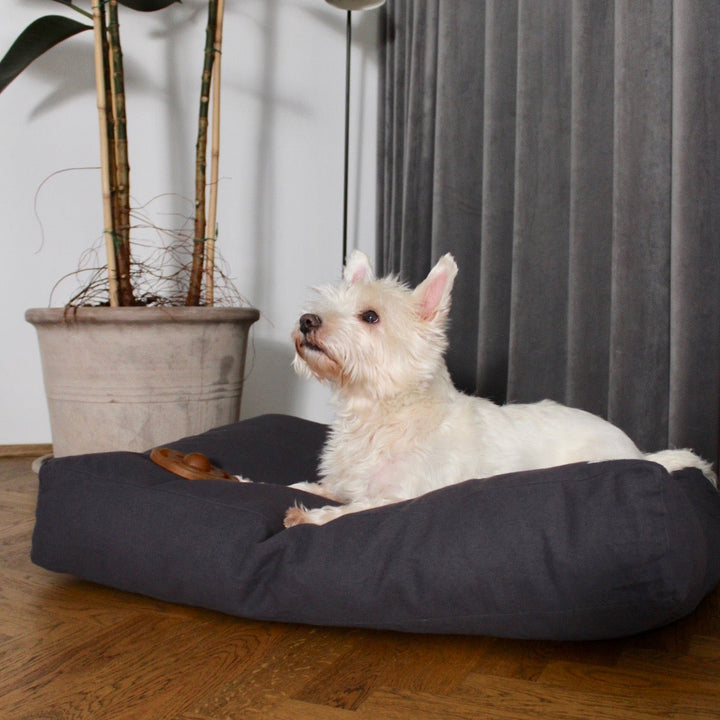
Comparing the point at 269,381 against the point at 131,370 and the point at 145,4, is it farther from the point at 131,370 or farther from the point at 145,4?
the point at 145,4

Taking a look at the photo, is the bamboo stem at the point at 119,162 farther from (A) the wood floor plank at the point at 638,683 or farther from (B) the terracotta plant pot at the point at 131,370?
(A) the wood floor plank at the point at 638,683

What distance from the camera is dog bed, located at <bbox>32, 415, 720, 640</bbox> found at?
53.7 inches

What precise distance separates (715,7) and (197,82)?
2.26 metres

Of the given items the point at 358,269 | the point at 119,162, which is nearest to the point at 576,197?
the point at 358,269

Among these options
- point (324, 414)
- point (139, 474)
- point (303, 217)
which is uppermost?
point (303, 217)

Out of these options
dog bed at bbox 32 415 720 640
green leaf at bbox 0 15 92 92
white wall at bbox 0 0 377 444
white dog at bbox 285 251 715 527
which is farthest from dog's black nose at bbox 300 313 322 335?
white wall at bbox 0 0 377 444

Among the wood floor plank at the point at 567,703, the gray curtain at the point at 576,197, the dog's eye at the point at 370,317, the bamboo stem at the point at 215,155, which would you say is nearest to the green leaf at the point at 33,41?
the bamboo stem at the point at 215,155

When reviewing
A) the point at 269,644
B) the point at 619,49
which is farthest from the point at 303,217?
the point at 269,644

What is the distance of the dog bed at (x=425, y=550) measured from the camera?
1363mm

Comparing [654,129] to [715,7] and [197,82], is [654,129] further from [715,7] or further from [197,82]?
[197,82]

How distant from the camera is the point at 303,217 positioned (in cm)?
402

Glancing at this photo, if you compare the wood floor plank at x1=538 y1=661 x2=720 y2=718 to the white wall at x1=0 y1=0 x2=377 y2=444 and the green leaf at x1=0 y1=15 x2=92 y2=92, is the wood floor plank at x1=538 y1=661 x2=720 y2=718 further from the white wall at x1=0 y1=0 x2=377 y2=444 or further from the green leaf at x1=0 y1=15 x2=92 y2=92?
the green leaf at x1=0 y1=15 x2=92 y2=92

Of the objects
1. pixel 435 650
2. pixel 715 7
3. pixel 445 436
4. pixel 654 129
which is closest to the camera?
pixel 435 650

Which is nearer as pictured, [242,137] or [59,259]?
[59,259]
